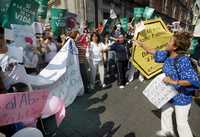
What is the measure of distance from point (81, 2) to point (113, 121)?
551 inches

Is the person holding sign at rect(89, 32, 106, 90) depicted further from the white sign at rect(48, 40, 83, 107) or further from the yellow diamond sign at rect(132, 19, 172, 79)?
the yellow diamond sign at rect(132, 19, 172, 79)

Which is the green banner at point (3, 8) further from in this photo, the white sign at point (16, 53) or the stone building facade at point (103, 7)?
the stone building facade at point (103, 7)

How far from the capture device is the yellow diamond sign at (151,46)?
626cm

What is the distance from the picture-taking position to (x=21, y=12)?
5.12 meters

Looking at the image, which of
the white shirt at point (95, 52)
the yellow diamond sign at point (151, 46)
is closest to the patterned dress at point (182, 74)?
the yellow diamond sign at point (151, 46)

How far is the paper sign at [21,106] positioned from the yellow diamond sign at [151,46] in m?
3.40

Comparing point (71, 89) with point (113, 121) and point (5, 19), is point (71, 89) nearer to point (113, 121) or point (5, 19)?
point (113, 121)

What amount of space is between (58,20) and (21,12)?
3628 mm

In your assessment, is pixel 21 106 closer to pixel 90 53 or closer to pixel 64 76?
pixel 64 76

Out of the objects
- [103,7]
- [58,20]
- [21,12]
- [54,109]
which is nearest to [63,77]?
[21,12]

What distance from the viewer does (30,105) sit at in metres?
3.12

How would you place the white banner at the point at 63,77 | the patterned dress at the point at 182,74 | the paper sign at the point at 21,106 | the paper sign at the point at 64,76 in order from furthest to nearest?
1. the paper sign at the point at 64,76
2. the white banner at the point at 63,77
3. the patterned dress at the point at 182,74
4. the paper sign at the point at 21,106

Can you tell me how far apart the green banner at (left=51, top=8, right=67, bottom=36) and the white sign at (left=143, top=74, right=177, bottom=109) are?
4.76 metres

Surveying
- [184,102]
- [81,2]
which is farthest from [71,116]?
[81,2]
